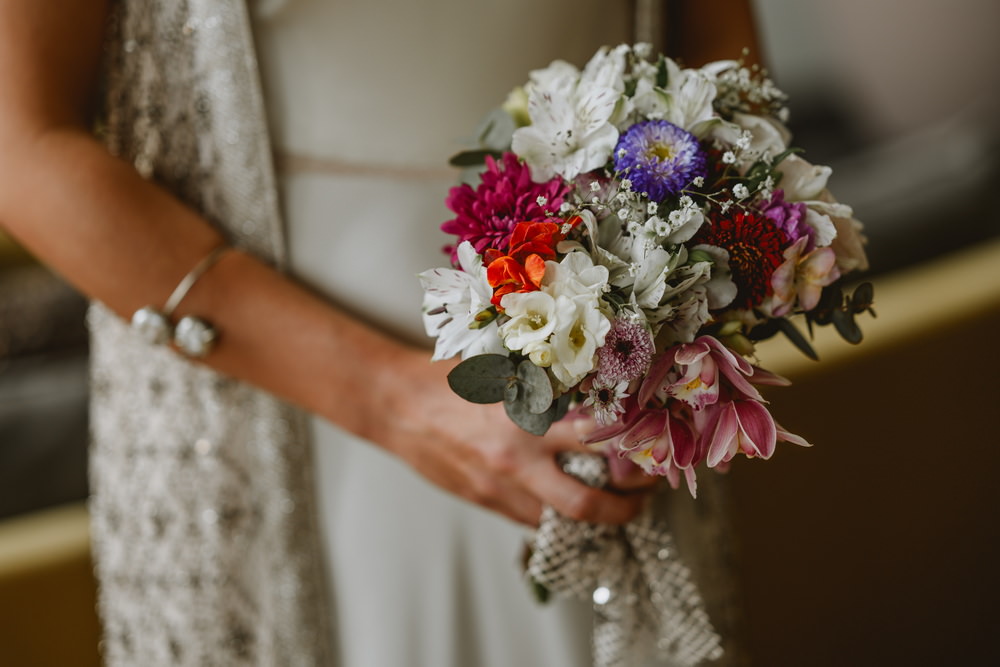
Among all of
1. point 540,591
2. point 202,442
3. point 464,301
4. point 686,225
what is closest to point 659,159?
point 686,225

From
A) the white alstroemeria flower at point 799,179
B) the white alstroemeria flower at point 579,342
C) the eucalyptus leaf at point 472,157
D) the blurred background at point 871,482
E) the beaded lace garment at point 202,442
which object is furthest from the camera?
the blurred background at point 871,482

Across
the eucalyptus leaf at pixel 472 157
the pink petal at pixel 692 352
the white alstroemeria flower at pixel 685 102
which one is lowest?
the pink petal at pixel 692 352

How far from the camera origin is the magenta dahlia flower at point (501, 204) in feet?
1.88

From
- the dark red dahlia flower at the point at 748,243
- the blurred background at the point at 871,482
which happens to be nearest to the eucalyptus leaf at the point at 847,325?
the dark red dahlia flower at the point at 748,243

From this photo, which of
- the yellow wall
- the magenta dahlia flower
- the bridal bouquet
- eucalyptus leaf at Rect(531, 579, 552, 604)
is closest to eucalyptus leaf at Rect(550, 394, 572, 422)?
the bridal bouquet

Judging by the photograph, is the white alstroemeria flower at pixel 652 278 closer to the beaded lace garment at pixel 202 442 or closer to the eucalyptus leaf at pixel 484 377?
the eucalyptus leaf at pixel 484 377

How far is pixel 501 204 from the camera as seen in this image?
0.59 metres

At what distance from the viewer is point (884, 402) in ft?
6.53

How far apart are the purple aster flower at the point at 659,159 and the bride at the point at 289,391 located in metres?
0.31

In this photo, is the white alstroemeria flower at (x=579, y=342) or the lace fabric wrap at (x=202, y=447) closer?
the white alstroemeria flower at (x=579, y=342)

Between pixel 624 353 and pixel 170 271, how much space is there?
451mm

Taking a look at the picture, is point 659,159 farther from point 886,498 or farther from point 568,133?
point 886,498

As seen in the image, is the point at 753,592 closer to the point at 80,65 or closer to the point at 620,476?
the point at 620,476

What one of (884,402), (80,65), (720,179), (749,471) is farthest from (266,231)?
(884,402)
